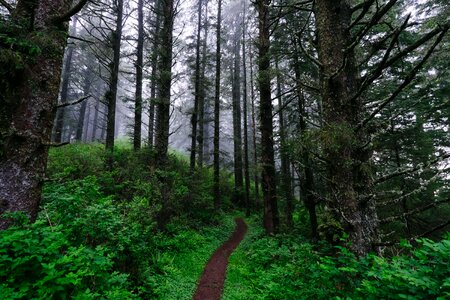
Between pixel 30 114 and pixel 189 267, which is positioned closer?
pixel 30 114

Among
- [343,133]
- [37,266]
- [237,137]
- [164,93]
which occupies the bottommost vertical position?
[37,266]

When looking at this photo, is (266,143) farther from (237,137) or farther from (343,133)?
(237,137)

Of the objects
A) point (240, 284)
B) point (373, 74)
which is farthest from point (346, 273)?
point (240, 284)

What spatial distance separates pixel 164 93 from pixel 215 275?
24.2 ft

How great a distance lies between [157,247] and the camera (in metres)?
7.79

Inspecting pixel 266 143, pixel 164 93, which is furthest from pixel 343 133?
pixel 164 93

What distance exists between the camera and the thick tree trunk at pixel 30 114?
348cm

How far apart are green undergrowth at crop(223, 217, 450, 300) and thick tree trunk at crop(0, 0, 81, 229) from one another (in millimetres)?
4361

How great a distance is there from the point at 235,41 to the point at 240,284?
83.8ft

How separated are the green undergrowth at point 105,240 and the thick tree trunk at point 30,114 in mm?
317

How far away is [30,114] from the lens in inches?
145

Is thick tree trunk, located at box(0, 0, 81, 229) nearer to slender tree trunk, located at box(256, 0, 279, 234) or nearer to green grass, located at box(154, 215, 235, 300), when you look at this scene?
green grass, located at box(154, 215, 235, 300)

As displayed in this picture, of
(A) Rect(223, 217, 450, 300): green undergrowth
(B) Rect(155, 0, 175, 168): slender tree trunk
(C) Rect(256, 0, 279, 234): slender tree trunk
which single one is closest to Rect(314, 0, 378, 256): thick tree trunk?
(A) Rect(223, 217, 450, 300): green undergrowth

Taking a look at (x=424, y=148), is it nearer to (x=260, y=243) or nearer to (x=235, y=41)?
(x=260, y=243)
